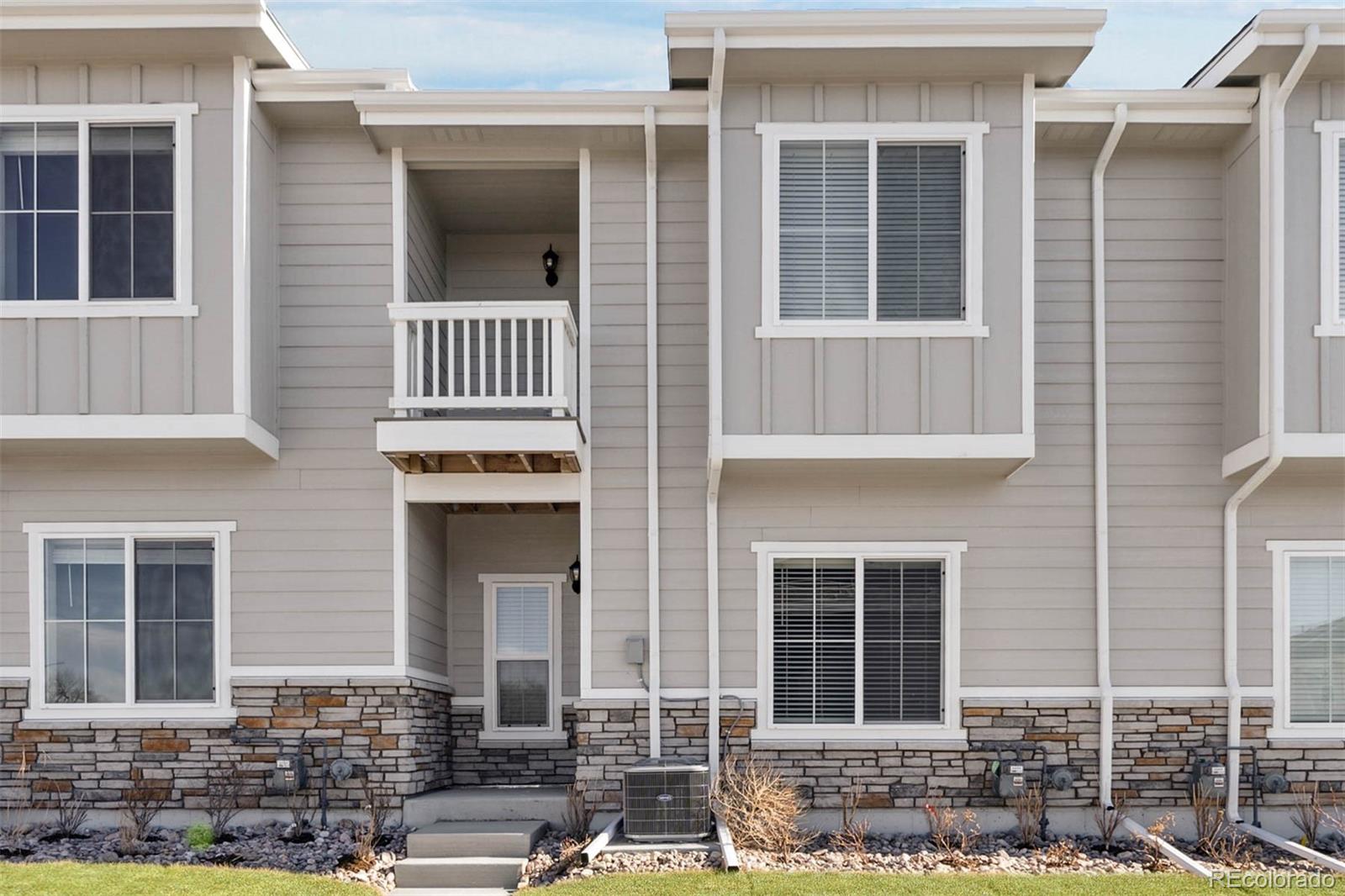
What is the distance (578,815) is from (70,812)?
12.5 ft

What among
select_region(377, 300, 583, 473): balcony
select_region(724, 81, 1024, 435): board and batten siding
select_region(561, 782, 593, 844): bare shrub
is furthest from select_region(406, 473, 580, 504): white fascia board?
select_region(561, 782, 593, 844): bare shrub

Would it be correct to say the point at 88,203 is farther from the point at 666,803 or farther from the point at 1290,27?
the point at 1290,27

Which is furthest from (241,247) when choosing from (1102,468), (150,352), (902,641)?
(1102,468)

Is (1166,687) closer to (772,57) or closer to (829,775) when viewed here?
(829,775)

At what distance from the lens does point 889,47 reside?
9.15 meters

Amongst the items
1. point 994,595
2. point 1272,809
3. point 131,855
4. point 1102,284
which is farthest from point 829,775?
point 131,855

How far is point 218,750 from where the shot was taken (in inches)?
386

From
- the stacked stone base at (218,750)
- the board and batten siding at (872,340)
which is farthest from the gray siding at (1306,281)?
the stacked stone base at (218,750)

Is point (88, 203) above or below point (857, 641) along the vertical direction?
above

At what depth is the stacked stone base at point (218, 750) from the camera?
9.77 meters

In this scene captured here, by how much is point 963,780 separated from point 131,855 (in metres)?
6.07

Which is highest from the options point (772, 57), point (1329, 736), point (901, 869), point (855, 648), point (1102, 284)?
point (772, 57)

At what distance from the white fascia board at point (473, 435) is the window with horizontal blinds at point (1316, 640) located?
582 centimetres

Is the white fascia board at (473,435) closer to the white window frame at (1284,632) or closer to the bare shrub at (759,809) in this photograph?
the bare shrub at (759,809)
